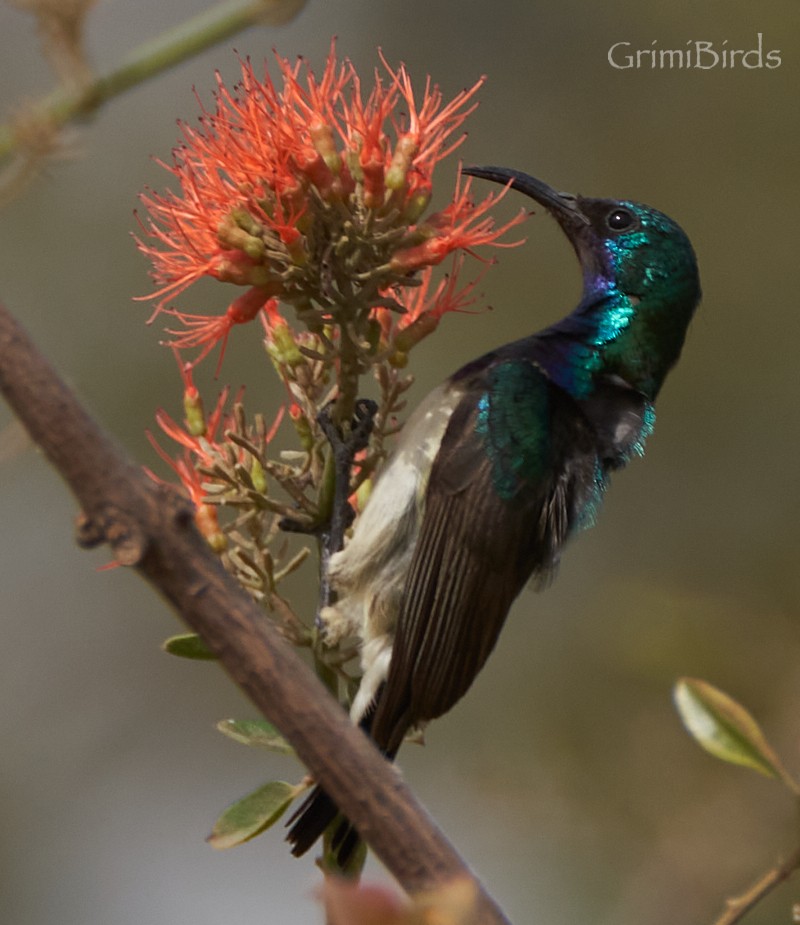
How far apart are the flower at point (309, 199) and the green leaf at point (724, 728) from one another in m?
1.27

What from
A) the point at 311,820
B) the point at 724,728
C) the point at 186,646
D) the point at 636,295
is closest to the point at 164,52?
the point at 724,728

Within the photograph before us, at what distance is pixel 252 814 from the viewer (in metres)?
2.20

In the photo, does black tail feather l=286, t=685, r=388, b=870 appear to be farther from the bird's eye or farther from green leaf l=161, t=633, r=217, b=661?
the bird's eye

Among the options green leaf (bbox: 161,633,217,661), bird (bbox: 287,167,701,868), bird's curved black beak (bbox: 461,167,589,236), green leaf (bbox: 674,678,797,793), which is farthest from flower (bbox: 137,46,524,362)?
green leaf (bbox: 674,678,797,793)

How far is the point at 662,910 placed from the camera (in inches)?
118

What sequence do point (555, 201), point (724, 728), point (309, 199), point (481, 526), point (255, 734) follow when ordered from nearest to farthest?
point (724, 728) < point (255, 734) < point (309, 199) < point (481, 526) < point (555, 201)

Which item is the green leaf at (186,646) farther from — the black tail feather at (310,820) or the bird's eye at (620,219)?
the bird's eye at (620,219)

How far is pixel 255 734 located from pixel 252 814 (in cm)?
16

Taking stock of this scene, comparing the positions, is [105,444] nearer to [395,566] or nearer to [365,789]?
[365,789]

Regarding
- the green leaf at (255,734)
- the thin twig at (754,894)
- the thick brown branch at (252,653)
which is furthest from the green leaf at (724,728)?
the green leaf at (255,734)

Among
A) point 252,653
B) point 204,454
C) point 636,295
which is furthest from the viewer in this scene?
point 636,295

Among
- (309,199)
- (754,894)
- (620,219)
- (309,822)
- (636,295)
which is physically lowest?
(309,822)

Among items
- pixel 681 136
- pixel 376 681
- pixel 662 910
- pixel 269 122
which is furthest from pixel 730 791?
pixel 681 136

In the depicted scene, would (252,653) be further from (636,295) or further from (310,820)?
(636,295)
